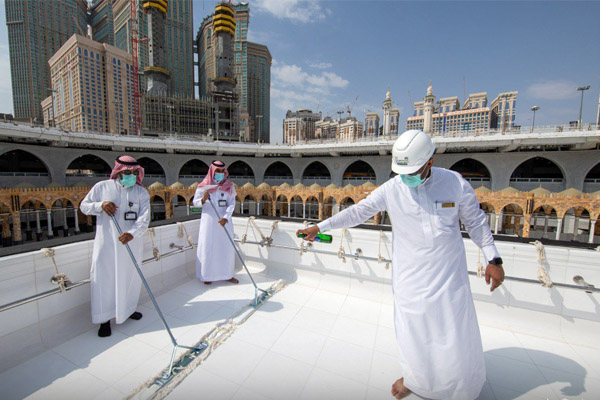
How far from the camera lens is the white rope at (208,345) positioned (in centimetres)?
171

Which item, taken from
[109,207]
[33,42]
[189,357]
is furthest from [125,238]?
[33,42]

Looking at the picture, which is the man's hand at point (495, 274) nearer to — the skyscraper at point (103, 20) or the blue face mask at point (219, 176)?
the blue face mask at point (219, 176)

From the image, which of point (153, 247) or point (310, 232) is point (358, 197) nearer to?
point (153, 247)

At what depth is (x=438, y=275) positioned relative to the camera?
1516 millimetres

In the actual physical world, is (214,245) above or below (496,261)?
below

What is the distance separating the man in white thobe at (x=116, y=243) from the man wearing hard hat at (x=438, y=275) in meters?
2.43

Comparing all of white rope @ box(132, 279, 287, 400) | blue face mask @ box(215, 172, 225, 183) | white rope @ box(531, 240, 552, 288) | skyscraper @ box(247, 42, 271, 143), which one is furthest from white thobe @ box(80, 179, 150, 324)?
skyscraper @ box(247, 42, 271, 143)

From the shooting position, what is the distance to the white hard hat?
142 cm

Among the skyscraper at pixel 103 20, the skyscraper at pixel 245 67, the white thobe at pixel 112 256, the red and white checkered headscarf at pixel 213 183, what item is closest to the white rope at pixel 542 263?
the red and white checkered headscarf at pixel 213 183

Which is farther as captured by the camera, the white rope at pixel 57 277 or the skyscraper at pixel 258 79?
the skyscraper at pixel 258 79

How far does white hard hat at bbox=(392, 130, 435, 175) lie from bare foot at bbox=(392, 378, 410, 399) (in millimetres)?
1434

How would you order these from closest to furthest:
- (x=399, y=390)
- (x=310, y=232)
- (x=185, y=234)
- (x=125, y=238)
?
(x=399, y=390) < (x=310, y=232) < (x=125, y=238) < (x=185, y=234)

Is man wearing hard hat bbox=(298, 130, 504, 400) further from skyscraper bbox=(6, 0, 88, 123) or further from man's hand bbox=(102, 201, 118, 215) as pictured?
skyscraper bbox=(6, 0, 88, 123)

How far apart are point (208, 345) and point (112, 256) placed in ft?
4.14
